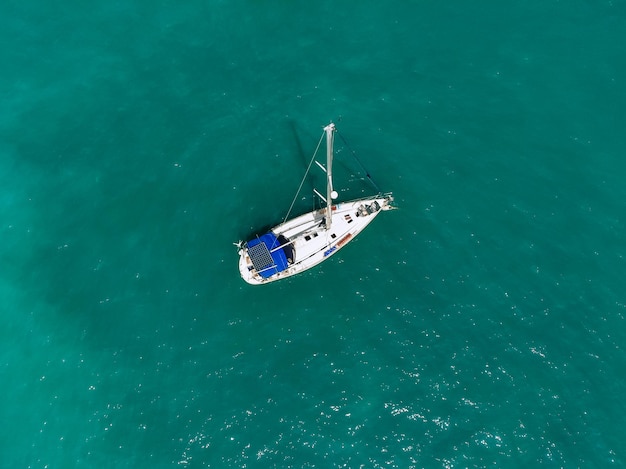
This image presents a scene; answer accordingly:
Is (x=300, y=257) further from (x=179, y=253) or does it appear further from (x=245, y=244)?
(x=179, y=253)

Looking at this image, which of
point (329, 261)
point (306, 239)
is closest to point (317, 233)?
point (306, 239)

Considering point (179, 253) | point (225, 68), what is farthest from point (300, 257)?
point (225, 68)

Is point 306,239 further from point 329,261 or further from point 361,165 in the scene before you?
point 361,165

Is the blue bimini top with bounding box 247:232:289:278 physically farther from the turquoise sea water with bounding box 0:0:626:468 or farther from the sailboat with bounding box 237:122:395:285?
the turquoise sea water with bounding box 0:0:626:468

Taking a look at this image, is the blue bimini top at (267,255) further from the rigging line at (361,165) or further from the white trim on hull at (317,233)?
the rigging line at (361,165)

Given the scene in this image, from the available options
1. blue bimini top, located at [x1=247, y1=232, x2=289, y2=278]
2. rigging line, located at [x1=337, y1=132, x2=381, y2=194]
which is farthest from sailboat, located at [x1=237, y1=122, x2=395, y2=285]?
rigging line, located at [x1=337, y1=132, x2=381, y2=194]

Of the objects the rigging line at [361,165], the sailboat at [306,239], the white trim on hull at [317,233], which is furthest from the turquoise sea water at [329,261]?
the sailboat at [306,239]
